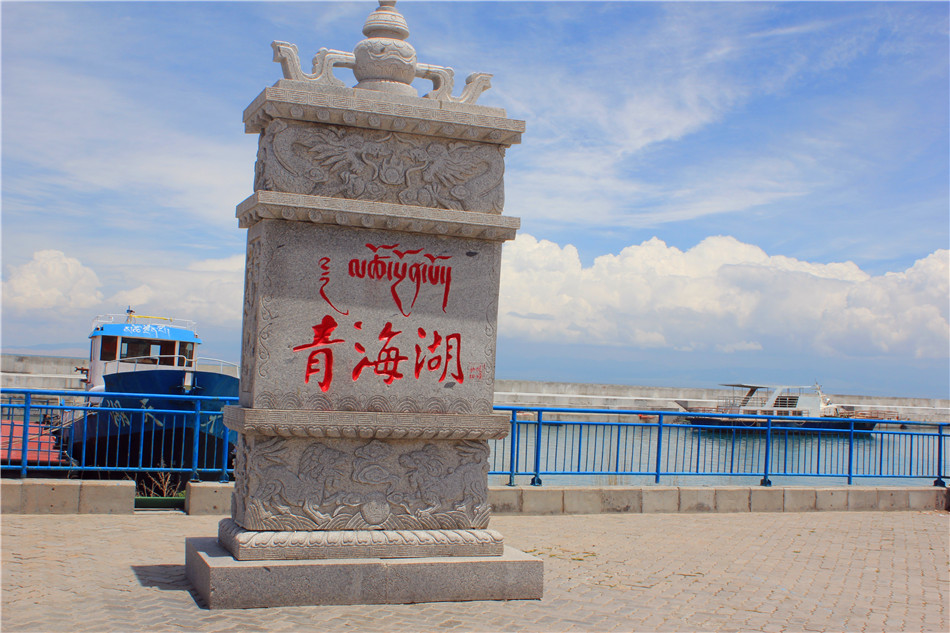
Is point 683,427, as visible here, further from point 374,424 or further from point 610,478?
point 374,424

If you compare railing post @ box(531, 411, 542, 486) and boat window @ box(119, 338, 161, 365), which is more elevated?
boat window @ box(119, 338, 161, 365)

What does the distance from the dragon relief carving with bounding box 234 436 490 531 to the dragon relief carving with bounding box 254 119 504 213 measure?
1.82m

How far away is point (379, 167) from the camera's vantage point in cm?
594

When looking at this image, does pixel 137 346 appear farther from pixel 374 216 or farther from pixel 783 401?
pixel 783 401

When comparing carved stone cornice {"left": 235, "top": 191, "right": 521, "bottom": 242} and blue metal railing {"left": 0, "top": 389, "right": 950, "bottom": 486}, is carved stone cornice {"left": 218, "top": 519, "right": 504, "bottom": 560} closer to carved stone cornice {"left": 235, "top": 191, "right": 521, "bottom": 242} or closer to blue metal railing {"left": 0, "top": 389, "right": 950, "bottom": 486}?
carved stone cornice {"left": 235, "top": 191, "right": 521, "bottom": 242}

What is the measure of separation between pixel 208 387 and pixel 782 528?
920 centimetres

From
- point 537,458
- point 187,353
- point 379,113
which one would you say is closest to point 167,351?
point 187,353

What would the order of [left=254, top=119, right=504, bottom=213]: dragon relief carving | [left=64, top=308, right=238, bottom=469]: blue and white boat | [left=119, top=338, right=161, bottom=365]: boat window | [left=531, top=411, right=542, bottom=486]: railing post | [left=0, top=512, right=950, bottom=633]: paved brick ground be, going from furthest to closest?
[left=119, top=338, right=161, bottom=365]: boat window, [left=64, top=308, right=238, bottom=469]: blue and white boat, [left=531, top=411, right=542, bottom=486]: railing post, [left=254, top=119, right=504, bottom=213]: dragon relief carving, [left=0, top=512, right=950, bottom=633]: paved brick ground

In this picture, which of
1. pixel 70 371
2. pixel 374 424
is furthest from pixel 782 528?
pixel 70 371

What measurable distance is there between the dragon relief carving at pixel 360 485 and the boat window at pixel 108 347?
1127cm

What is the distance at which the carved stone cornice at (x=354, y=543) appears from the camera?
18.0 ft

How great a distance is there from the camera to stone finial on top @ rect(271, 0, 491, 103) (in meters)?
6.09

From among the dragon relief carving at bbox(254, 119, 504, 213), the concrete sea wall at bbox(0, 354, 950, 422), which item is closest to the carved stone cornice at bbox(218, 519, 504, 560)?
the dragon relief carving at bbox(254, 119, 504, 213)

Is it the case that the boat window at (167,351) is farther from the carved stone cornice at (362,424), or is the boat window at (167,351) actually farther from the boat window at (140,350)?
the carved stone cornice at (362,424)
